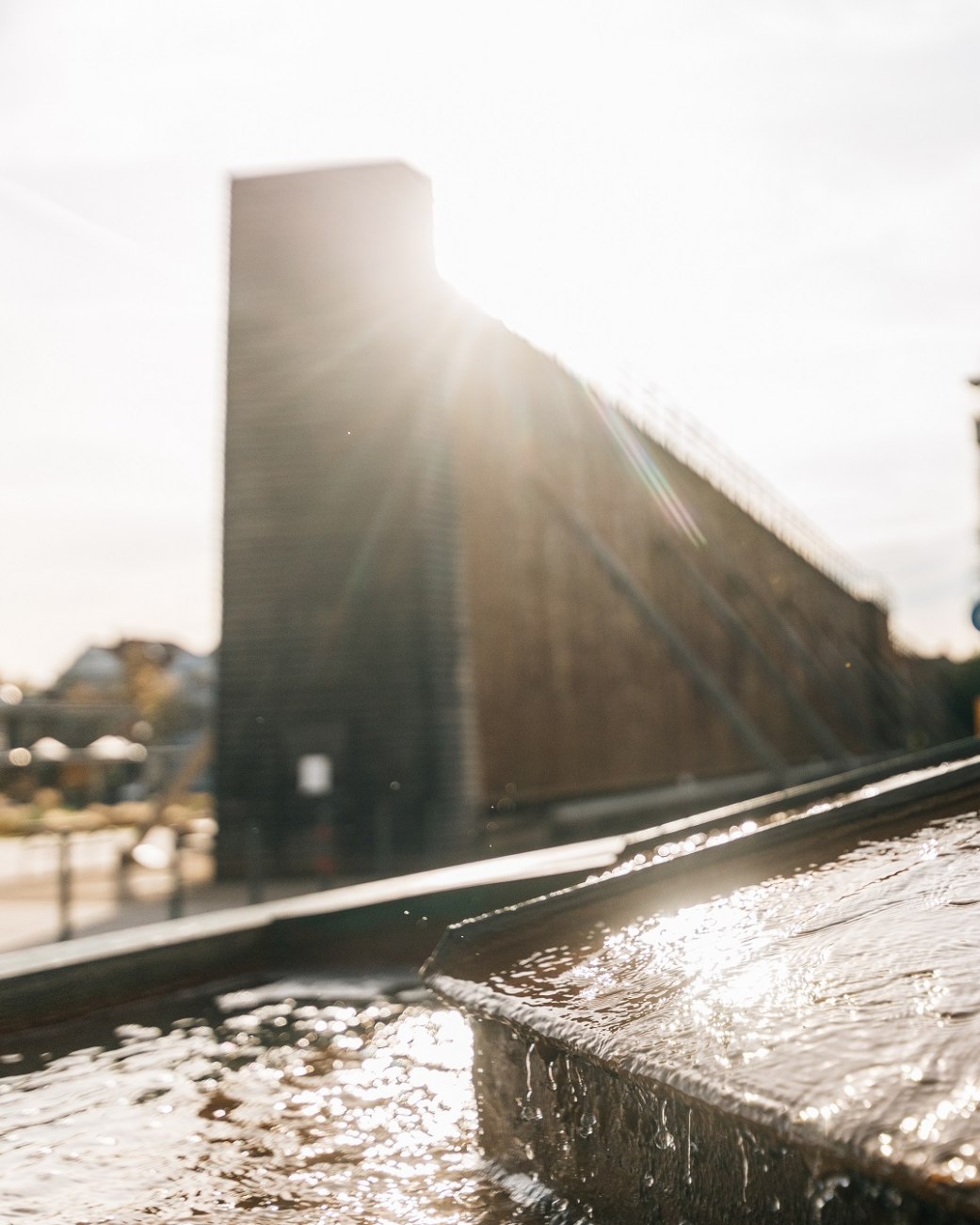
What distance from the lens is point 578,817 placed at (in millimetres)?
14062

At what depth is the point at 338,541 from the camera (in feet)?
45.9

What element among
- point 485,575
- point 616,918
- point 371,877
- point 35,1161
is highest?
point 485,575

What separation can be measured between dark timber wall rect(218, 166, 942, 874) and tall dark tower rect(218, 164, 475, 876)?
0.09 feet

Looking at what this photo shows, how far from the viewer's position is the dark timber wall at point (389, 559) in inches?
534

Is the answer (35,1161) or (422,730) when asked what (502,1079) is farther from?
(422,730)

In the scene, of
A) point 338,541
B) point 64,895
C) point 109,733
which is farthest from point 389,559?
point 109,733

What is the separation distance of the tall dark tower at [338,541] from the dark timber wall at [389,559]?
0.03m

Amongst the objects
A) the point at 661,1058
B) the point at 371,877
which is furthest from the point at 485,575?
the point at 661,1058

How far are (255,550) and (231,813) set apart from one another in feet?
11.1

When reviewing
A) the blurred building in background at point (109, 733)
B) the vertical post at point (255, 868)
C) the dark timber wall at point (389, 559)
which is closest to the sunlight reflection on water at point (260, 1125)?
the vertical post at point (255, 868)

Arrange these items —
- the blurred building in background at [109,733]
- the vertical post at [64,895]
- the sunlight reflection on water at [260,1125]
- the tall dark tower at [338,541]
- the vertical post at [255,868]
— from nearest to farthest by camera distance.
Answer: the sunlight reflection on water at [260,1125], the vertical post at [64,895], the vertical post at [255,868], the tall dark tower at [338,541], the blurred building in background at [109,733]

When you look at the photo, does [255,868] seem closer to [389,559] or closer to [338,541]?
[389,559]

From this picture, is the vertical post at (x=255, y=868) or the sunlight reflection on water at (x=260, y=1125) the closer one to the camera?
the sunlight reflection on water at (x=260, y=1125)

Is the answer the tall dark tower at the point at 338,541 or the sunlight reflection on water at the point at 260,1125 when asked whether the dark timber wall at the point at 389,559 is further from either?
the sunlight reflection on water at the point at 260,1125
